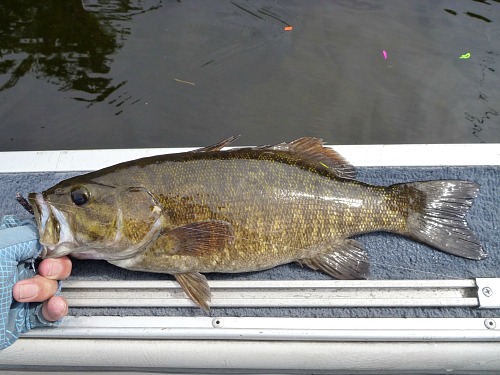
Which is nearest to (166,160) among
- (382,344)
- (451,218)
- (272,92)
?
(382,344)

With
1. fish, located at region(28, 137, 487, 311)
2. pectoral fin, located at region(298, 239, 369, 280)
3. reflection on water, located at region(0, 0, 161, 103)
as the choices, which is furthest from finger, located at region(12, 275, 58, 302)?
reflection on water, located at region(0, 0, 161, 103)

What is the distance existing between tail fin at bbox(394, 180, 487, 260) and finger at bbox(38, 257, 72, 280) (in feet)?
5.87

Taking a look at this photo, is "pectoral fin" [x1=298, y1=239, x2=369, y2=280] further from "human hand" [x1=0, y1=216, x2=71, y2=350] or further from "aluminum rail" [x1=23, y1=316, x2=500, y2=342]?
"human hand" [x1=0, y1=216, x2=71, y2=350]

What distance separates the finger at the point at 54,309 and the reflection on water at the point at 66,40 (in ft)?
10.5

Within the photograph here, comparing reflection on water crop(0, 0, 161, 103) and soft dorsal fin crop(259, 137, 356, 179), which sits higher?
soft dorsal fin crop(259, 137, 356, 179)

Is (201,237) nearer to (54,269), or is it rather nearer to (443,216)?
(54,269)

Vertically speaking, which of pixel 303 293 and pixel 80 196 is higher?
pixel 80 196

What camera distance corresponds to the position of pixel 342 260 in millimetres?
2281

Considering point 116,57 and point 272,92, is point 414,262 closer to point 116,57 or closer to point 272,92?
point 272,92

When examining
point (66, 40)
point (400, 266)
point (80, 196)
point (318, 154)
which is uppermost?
point (318, 154)

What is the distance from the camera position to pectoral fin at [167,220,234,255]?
216 centimetres

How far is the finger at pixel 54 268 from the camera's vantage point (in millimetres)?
2168

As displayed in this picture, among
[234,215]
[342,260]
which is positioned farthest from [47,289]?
[342,260]

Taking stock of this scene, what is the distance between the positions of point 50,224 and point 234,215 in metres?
0.90
